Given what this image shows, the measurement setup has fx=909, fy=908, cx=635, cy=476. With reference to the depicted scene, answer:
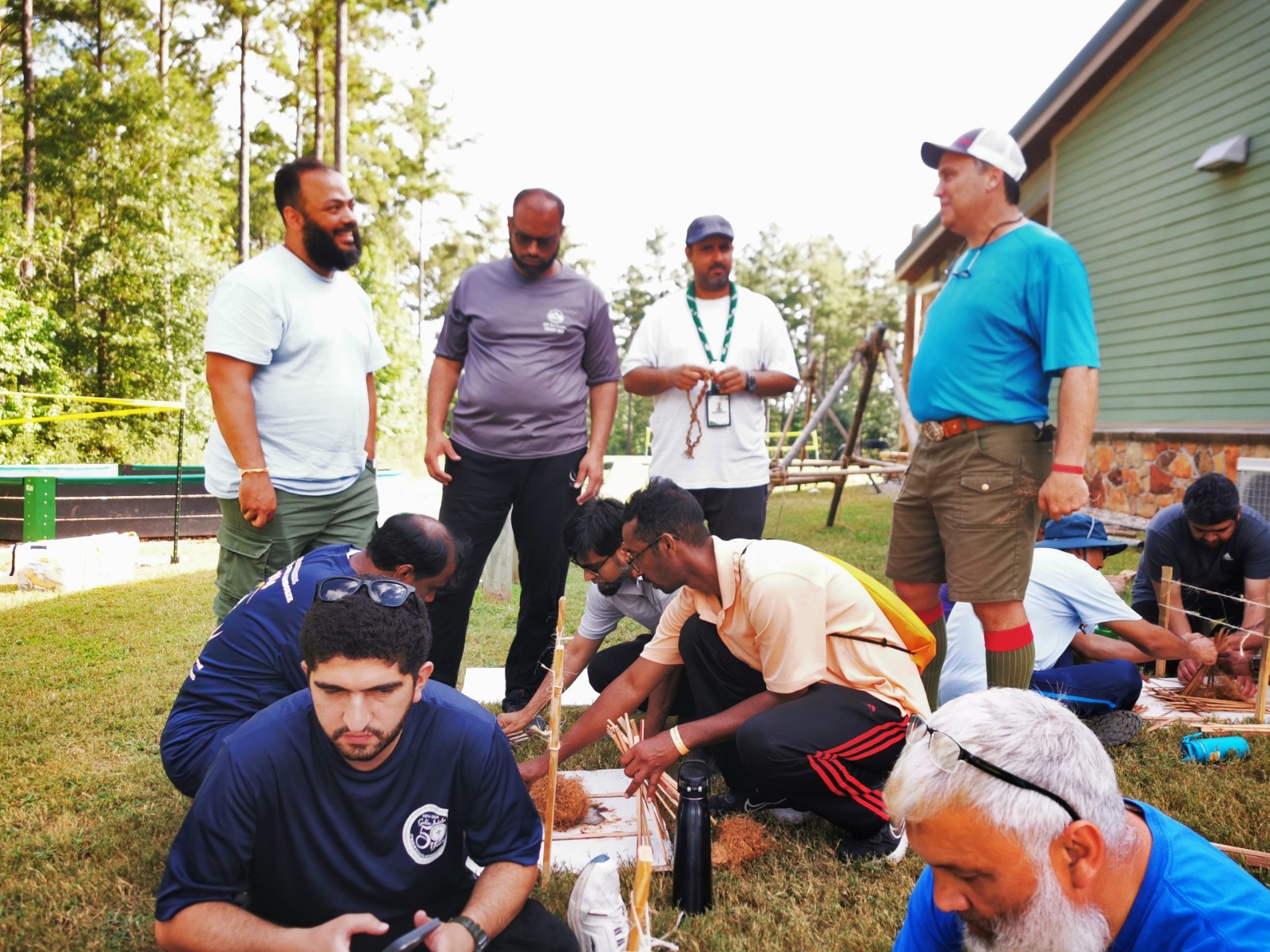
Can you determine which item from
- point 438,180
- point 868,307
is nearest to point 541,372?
point 438,180

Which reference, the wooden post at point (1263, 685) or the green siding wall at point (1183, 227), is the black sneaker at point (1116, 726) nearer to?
the wooden post at point (1263, 685)

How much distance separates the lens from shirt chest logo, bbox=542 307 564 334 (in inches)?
157

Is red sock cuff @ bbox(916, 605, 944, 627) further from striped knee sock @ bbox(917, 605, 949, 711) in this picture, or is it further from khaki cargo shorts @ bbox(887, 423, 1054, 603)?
khaki cargo shorts @ bbox(887, 423, 1054, 603)

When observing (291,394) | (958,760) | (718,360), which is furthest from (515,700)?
(958,760)

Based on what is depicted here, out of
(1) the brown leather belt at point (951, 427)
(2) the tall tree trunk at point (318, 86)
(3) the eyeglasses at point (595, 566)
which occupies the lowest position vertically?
(3) the eyeglasses at point (595, 566)

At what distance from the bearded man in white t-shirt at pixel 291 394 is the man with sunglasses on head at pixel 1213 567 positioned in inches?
149

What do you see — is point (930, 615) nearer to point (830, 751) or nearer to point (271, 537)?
point (830, 751)

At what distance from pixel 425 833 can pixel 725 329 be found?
2825mm

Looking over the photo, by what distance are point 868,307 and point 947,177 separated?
138 ft

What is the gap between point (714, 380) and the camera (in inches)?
159

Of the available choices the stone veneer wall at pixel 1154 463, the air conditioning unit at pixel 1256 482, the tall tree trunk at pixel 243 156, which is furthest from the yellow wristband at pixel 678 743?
the tall tree trunk at pixel 243 156

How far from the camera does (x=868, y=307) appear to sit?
43281 millimetres

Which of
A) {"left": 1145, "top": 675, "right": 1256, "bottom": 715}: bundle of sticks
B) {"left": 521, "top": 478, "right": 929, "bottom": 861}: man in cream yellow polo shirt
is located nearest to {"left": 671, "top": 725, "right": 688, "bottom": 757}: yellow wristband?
{"left": 521, "top": 478, "right": 929, "bottom": 861}: man in cream yellow polo shirt

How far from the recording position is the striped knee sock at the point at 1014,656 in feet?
9.75
